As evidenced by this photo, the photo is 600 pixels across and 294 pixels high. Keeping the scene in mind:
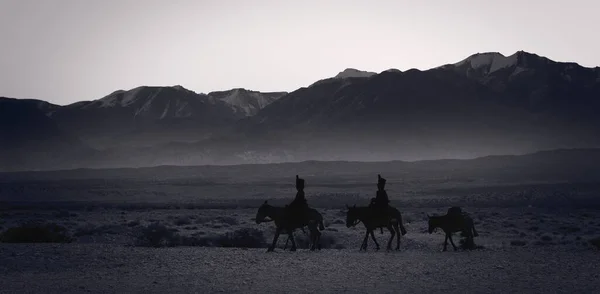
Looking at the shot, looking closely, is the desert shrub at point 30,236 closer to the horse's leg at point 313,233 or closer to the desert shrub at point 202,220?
the horse's leg at point 313,233

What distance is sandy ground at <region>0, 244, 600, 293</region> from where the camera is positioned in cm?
1459

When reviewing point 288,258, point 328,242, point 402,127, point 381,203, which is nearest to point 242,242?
point 328,242

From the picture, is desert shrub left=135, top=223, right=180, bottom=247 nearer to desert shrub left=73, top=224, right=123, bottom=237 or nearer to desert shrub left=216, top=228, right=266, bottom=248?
desert shrub left=216, top=228, right=266, bottom=248

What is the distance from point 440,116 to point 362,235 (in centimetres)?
14668

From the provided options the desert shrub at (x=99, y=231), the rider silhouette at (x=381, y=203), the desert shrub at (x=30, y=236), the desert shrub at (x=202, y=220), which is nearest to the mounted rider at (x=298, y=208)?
the rider silhouette at (x=381, y=203)

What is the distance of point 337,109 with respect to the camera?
612 feet

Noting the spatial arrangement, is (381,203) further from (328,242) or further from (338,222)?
(338,222)

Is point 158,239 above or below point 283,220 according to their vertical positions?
below

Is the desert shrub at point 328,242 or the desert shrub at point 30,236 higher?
the desert shrub at point 30,236

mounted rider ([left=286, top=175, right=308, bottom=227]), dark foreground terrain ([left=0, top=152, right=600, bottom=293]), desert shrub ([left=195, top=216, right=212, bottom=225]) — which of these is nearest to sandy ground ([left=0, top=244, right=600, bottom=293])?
dark foreground terrain ([left=0, top=152, right=600, bottom=293])

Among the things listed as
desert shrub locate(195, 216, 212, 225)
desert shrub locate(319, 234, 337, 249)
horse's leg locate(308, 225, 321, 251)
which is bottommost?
desert shrub locate(195, 216, 212, 225)

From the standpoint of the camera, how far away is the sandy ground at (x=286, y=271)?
47.9 ft

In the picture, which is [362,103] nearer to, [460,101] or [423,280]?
[460,101]

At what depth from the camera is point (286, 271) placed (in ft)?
55.0
